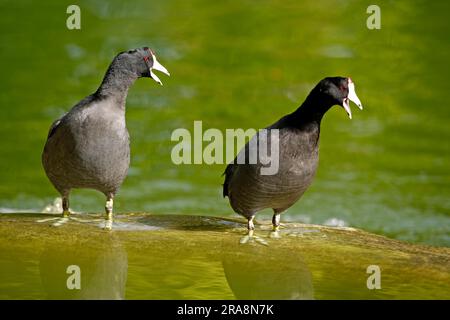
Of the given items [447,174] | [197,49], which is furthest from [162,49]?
[447,174]

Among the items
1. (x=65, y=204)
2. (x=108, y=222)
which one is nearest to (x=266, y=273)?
(x=108, y=222)

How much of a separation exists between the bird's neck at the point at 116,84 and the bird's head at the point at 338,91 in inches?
62.2

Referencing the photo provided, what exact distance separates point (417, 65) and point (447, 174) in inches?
198

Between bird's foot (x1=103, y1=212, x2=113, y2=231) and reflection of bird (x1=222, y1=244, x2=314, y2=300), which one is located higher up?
bird's foot (x1=103, y1=212, x2=113, y2=231)

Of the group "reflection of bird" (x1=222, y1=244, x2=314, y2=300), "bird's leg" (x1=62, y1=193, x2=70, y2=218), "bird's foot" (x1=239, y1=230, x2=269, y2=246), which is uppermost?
"bird's leg" (x1=62, y1=193, x2=70, y2=218)

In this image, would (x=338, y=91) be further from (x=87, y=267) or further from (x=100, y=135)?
(x=87, y=267)

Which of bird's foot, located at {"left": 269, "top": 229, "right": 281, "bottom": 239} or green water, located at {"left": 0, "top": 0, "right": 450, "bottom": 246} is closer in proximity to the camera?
bird's foot, located at {"left": 269, "top": 229, "right": 281, "bottom": 239}

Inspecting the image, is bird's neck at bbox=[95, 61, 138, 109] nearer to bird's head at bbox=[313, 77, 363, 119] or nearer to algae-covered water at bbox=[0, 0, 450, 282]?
algae-covered water at bbox=[0, 0, 450, 282]

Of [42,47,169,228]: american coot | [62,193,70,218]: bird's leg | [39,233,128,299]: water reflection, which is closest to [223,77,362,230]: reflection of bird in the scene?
[42,47,169,228]: american coot

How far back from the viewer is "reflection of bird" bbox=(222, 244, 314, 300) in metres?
5.97

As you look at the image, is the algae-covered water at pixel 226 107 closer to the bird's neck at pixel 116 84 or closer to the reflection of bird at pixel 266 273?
the reflection of bird at pixel 266 273

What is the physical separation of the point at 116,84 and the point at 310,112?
1.61 meters

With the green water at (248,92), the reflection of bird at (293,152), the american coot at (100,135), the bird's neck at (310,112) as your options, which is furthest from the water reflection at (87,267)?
the green water at (248,92)

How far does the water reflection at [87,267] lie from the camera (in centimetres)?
585
